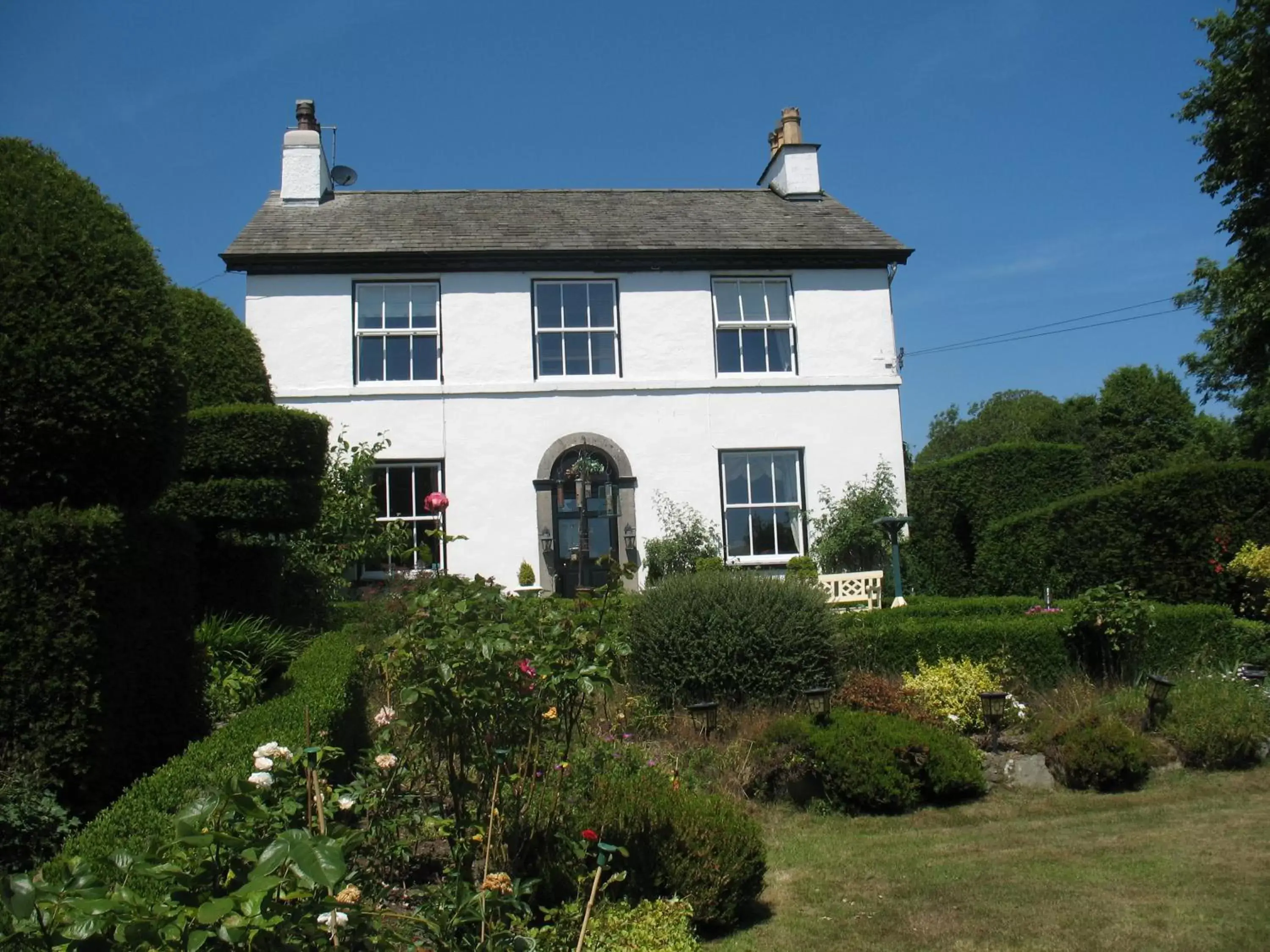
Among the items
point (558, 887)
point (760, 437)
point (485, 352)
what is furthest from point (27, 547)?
point (760, 437)

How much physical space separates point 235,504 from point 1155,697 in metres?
8.12

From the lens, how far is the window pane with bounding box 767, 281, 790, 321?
18.6 m

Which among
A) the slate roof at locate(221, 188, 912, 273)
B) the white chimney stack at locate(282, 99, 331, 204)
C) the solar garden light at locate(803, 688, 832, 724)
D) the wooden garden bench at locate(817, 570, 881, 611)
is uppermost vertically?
the white chimney stack at locate(282, 99, 331, 204)

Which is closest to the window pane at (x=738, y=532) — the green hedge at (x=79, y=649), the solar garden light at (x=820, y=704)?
the solar garden light at (x=820, y=704)

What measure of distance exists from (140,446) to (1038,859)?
19.5 ft

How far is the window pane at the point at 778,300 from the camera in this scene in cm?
1859

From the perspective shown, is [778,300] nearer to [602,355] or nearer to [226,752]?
[602,355]

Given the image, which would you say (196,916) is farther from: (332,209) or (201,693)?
(332,209)

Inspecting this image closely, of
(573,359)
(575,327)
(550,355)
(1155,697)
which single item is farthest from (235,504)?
(575,327)

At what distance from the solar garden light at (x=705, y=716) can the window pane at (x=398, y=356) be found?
10937 mm

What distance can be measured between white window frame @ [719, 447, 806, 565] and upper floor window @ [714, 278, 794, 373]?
1.43 meters

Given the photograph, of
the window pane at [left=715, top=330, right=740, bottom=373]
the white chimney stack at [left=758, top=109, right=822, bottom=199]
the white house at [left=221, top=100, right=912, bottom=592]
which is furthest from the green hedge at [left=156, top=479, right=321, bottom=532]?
the white chimney stack at [left=758, top=109, right=822, bottom=199]

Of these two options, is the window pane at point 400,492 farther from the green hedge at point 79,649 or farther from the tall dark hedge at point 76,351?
the green hedge at point 79,649

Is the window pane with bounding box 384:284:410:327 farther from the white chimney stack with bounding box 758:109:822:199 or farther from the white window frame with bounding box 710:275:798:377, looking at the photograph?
the white chimney stack with bounding box 758:109:822:199
